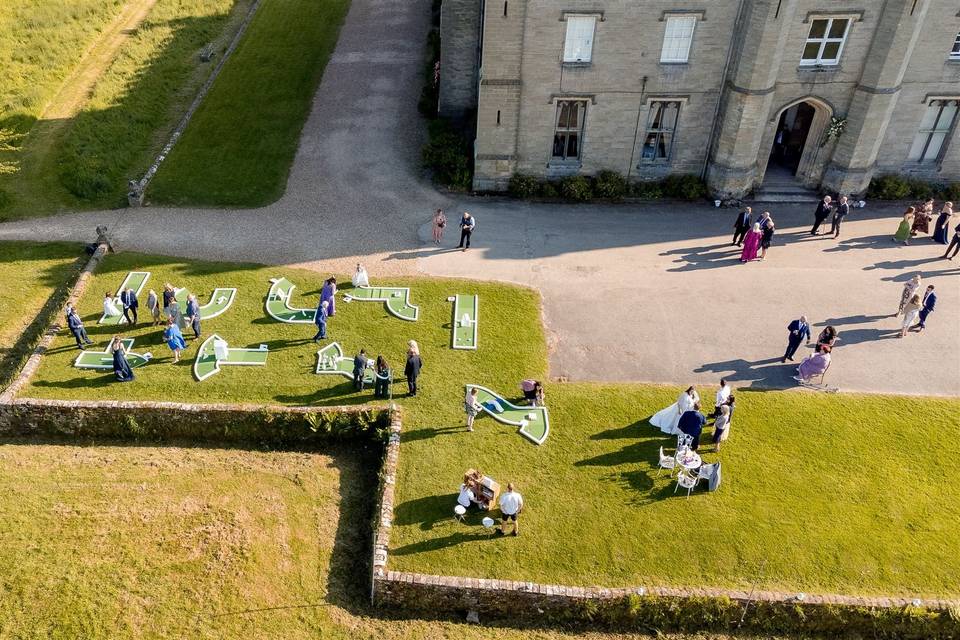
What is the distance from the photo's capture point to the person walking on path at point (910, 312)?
87.1 feet

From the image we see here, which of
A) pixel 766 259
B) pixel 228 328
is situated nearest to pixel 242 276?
pixel 228 328

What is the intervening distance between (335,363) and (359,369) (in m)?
1.92

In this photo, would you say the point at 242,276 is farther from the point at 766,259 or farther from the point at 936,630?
the point at 936,630

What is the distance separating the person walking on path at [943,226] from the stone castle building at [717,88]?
160 inches

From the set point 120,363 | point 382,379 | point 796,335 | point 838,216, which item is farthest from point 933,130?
point 120,363

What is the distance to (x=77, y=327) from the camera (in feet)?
84.2

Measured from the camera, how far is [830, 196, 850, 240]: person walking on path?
3195 cm

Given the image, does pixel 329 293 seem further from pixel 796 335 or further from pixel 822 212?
pixel 822 212

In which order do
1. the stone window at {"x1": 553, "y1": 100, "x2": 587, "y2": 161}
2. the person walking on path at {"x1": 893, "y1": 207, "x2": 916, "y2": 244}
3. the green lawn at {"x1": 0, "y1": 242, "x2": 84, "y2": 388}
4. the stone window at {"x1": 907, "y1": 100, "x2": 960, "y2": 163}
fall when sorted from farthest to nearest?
the stone window at {"x1": 907, "y1": 100, "x2": 960, "y2": 163}, the stone window at {"x1": 553, "y1": 100, "x2": 587, "y2": 161}, the person walking on path at {"x1": 893, "y1": 207, "x2": 916, "y2": 244}, the green lawn at {"x1": 0, "y1": 242, "x2": 84, "y2": 388}

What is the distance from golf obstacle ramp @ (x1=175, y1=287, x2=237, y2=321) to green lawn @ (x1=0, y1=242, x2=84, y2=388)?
5.46 m

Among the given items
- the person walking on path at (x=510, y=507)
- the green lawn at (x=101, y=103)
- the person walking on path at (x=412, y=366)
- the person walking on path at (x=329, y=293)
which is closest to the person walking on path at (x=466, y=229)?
the person walking on path at (x=329, y=293)

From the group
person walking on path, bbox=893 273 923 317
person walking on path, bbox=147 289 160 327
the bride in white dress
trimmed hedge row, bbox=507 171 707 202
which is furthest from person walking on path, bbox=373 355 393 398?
person walking on path, bbox=893 273 923 317

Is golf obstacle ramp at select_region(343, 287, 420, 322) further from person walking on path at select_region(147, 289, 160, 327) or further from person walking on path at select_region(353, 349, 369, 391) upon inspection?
person walking on path at select_region(147, 289, 160, 327)

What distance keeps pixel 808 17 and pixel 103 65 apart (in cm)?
4196
